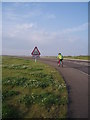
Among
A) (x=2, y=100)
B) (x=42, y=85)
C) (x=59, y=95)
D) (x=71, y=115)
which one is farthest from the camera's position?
(x=42, y=85)

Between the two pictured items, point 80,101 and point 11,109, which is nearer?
point 11,109

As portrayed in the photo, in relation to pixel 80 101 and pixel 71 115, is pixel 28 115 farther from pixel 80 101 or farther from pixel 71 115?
pixel 80 101

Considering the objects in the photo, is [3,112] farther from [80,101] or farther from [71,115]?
[80,101]

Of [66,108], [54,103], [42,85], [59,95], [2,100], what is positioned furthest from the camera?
[42,85]

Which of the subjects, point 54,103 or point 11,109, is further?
point 54,103

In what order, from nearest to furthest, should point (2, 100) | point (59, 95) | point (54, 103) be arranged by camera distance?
point (54, 103) < point (2, 100) < point (59, 95)

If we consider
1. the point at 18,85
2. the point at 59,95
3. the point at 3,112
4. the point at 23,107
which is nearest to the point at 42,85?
the point at 18,85

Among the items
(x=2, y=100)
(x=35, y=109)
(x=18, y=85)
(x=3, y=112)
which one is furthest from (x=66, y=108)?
(x=18, y=85)

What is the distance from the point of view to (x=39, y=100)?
7.99 metres

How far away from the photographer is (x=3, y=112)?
6.70 meters

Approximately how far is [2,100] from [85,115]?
3.89 m

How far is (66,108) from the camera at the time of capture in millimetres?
6992

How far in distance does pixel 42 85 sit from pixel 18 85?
1612mm

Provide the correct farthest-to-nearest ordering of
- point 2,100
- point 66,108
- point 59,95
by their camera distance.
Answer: point 59,95 → point 2,100 → point 66,108
